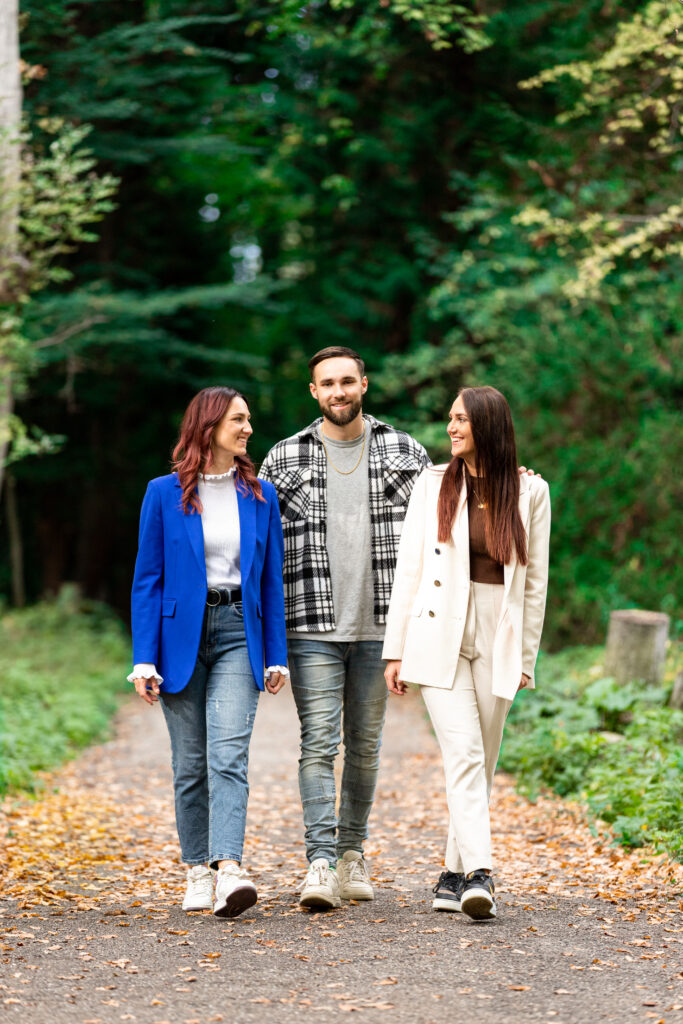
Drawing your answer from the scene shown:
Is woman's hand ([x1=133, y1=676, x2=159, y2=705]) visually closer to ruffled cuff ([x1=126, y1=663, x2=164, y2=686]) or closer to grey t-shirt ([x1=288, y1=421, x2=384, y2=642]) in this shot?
ruffled cuff ([x1=126, y1=663, x2=164, y2=686])

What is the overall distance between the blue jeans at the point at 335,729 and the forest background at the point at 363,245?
5.48 meters

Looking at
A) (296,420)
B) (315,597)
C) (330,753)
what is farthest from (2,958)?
(296,420)

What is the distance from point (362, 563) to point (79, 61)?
9.95 m

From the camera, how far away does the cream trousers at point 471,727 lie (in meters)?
4.53

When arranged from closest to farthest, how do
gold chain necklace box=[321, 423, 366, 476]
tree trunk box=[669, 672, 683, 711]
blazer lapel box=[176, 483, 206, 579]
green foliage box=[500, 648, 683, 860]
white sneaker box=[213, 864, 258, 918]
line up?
1. white sneaker box=[213, 864, 258, 918]
2. blazer lapel box=[176, 483, 206, 579]
3. gold chain necklace box=[321, 423, 366, 476]
4. green foliage box=[500, 648, 683, 860]
5. tree trunk box=[669, 672, 683, 711]

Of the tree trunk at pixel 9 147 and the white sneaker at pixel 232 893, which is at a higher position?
the tree trunk at pixel 9 147

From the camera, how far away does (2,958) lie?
13.4 ft

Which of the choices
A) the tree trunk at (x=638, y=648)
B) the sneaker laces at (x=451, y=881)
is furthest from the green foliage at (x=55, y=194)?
the sneaker laces at (x=451, y=881)

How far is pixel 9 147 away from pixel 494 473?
267 inches

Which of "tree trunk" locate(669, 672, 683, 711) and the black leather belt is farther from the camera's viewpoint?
"tree trunk" locate(669, 672, 683, 711)

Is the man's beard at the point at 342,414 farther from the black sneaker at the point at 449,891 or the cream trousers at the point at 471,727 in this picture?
the black sneaker at the point at 449,891

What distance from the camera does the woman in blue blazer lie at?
4637mm

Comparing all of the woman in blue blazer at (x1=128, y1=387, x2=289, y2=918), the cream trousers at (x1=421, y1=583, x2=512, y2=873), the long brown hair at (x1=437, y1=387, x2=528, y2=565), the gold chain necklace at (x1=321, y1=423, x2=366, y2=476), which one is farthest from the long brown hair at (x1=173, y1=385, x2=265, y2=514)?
the cream trousers at (x1=421, y1=583, x2=512, y2=873)

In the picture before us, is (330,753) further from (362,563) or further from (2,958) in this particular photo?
(2,958)
